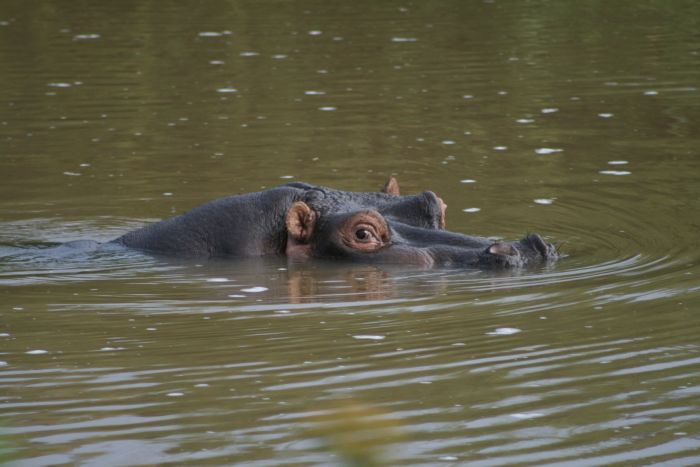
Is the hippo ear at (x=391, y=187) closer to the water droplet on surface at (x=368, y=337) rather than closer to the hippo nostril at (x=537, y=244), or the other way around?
the hippo nostril at (x=537, y=244)

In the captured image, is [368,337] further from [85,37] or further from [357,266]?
[85,37]

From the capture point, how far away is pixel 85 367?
21.2 ft

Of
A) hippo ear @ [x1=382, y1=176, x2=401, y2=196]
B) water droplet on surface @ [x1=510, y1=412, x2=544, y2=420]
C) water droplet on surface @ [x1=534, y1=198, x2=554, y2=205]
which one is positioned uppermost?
hippo ear @ [x1=382, y1=176, x2=401, y2=196]

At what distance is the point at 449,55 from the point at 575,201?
29.2 ft

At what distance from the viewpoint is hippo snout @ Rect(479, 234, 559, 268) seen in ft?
27.5

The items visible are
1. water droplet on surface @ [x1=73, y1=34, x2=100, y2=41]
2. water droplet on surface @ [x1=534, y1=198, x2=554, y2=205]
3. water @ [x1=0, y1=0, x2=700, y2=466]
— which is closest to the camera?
water @ [x1=0, y1=0, x2=700, y2=466]

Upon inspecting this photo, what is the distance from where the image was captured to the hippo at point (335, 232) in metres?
8.56

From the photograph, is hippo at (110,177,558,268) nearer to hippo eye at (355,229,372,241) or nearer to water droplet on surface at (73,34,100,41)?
hippo eye at (355,229,372,241)

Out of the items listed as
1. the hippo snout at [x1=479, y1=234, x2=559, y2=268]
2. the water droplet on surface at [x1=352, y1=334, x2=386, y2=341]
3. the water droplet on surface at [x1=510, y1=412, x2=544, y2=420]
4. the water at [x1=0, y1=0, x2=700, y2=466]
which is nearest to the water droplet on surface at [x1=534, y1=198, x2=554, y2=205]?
the water at [x1=0, y1=0, x2=700, y2=466]

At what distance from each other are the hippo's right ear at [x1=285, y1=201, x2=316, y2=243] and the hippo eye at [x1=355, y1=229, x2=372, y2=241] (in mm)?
322

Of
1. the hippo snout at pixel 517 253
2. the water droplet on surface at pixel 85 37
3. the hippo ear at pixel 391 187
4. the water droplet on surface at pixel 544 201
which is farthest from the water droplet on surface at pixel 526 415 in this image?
the water droplet on surface at pixel 85 37

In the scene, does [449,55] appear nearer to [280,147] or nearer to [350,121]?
[350,121]

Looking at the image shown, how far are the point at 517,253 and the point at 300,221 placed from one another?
143 centimetres

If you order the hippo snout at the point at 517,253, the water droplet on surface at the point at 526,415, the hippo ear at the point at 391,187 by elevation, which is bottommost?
the water droplet on surface at the point at 526,415
